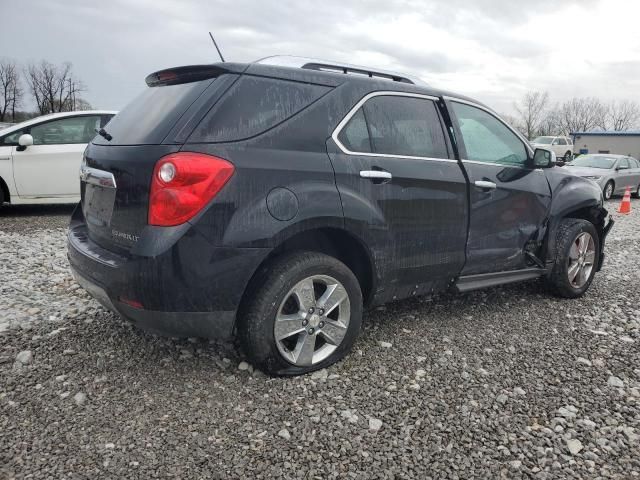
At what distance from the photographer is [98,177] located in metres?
2.92

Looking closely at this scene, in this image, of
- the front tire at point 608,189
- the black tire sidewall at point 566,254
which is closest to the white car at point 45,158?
the black tire sidewall at point 566,254

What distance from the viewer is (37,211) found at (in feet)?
29.3

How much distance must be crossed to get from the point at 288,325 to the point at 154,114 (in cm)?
139

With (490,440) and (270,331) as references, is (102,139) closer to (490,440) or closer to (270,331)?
(270,331)

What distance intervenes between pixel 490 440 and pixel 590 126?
95719 mm

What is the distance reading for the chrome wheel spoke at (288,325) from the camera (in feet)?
9.41

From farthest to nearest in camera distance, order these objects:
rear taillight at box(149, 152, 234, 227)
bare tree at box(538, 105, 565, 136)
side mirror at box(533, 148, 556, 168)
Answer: bare tree at box(538, 105, 565, 136)
side mirror at box(533, 148, 556, 168)
rear taillight at box(149, 152, 234, 227)

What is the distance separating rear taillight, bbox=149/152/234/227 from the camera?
253 cm

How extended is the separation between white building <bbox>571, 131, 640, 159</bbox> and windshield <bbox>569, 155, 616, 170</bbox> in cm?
2651

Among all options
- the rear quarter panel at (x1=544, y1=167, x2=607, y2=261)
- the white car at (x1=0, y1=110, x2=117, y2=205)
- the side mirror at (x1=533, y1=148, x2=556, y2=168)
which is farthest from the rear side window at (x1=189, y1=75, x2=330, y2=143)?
the white car at (x1=0, y1=110, x2=117, y2=205)

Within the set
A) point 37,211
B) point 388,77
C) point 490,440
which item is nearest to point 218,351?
point 490,440

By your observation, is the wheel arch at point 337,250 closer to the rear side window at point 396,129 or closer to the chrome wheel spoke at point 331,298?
the chrome wheel spoke at point 331,298

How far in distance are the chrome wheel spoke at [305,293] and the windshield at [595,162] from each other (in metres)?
16.2

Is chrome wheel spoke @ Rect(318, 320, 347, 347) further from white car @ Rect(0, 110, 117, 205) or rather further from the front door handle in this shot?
white car @ Rect(0, 110, 117, 205)
